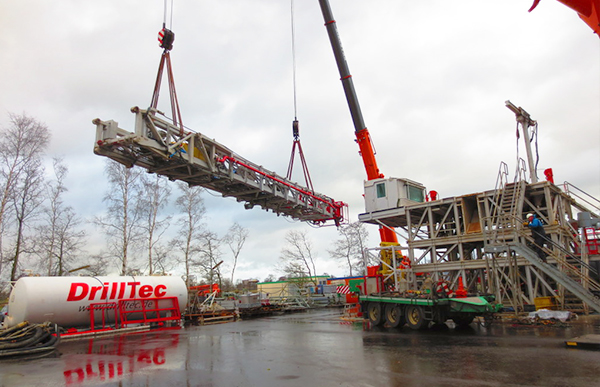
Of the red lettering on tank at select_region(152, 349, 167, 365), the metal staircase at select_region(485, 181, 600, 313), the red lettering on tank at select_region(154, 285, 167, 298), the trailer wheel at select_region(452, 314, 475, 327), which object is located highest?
the metal staircase at select_region(485, 181, 600, 313)

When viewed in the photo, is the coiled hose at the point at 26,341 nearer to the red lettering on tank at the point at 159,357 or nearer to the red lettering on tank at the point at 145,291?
the red lettering on tank at the point at 159,357

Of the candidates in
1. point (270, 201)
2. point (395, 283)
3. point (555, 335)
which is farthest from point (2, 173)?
point (555, 335)

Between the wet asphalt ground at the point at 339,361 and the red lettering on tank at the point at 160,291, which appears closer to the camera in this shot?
the wet asphalt ground at the point at 339,361

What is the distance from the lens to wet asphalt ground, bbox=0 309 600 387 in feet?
21.9

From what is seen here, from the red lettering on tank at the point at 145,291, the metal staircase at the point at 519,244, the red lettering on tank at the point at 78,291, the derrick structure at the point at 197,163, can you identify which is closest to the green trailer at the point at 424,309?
the metal staircase at the point at 519,244

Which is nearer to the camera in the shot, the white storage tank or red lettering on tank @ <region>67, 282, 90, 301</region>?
the white storage tank

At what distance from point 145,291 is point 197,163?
879cm

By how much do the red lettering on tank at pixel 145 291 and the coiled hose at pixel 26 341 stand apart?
18.2 ft

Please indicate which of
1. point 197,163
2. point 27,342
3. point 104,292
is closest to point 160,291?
point 104,292

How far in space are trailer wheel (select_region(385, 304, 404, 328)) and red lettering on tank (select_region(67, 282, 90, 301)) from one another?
12040 mm

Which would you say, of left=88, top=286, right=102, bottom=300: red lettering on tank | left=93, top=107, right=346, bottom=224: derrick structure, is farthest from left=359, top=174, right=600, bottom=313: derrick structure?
left=88, top=286, right=102, bottom=300: red lettering on tank

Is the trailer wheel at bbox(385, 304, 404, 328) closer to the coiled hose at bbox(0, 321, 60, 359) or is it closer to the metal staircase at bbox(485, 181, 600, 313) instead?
the metal staircase at bbox(485, 181, 600, 313)

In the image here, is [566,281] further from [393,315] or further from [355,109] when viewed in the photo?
[355,109]

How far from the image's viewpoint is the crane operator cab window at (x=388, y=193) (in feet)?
69.2
